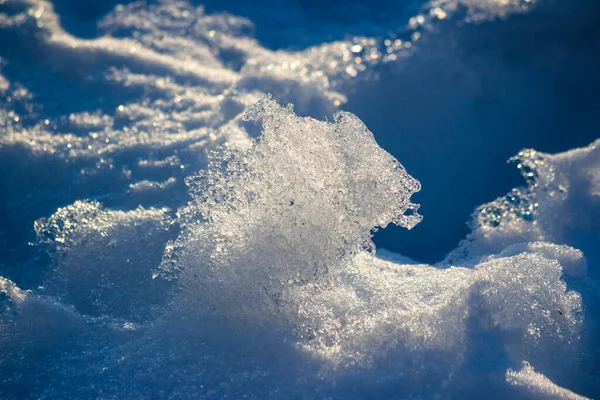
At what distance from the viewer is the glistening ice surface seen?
1627 millimetres

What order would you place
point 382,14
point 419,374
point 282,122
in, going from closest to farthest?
point 419,374
point 282,122
point 382,14

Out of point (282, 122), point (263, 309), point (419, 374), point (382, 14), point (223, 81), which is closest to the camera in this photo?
point (419, 374)

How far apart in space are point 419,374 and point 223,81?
208 cm

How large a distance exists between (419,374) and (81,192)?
5.40 ft

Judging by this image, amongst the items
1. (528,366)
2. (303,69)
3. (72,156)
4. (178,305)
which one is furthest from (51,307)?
(303,69)

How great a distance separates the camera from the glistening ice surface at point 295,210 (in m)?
1.63

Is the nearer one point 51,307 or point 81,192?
point 51,307

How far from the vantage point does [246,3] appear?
3.70 metres

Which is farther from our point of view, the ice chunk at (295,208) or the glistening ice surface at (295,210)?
the ice chunk at (295,208)

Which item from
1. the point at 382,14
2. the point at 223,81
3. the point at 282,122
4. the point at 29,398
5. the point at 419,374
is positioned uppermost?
the point at 382,14

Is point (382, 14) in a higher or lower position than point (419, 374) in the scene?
higher

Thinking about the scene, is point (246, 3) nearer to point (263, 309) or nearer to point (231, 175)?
point (231, 175)

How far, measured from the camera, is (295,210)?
1782 mm

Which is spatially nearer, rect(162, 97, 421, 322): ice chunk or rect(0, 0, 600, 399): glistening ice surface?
rect(0, 0, 600, 399): glistening ice surface
